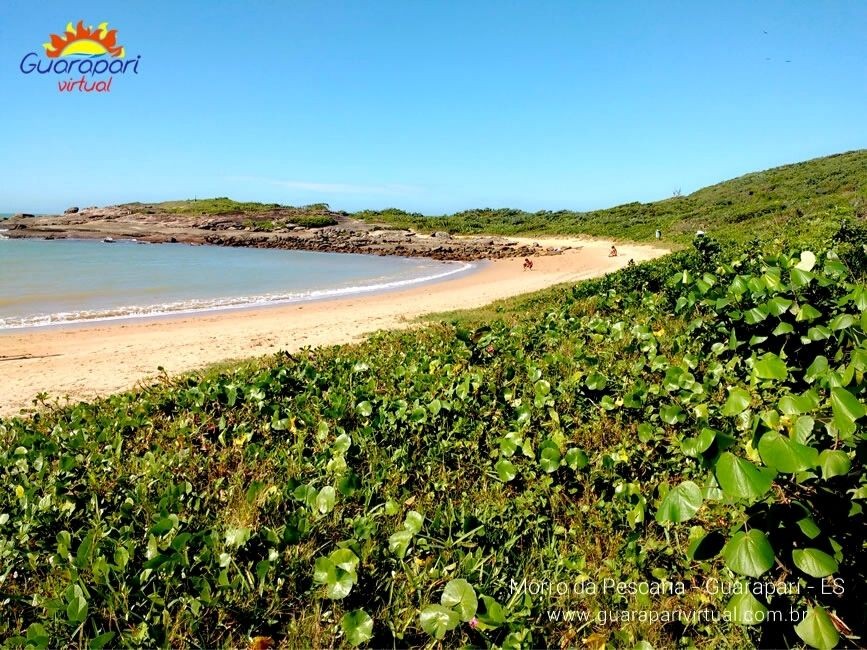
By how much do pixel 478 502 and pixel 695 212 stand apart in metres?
51.7

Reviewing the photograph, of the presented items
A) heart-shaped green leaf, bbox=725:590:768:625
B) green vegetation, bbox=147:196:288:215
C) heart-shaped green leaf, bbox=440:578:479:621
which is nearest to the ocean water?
heart-shaped green leaf, bbox=440:578:479:621

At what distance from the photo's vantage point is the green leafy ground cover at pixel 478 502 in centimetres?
222

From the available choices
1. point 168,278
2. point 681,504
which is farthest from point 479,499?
point 168,278

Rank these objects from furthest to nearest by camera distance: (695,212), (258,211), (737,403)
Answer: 1. (258,211)
2. (695,212)
3. (737,403)

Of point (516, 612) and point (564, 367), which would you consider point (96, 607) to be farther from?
point (564, 367)

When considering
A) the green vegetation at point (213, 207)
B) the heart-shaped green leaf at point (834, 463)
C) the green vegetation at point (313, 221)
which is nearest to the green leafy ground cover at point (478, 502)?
the heart-shaped green leaf at point (834, 463)

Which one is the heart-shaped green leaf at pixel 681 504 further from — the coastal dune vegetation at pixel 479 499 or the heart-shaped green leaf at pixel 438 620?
the heart-shaped green leaf at pixel 438 620

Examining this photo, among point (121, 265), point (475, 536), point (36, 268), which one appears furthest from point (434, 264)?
point (475, 536)

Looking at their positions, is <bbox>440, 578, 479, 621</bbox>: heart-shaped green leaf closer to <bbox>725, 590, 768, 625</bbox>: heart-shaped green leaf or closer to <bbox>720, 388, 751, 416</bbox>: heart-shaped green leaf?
<bbox>725, 590, 768, 625</bbox>: heart-shaped green leaf

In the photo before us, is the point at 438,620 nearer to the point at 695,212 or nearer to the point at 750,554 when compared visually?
the point at 750,554

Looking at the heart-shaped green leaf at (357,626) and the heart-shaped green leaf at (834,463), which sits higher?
the heart-shaped green leaf at (834,463)

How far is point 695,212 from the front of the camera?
47.4 metres

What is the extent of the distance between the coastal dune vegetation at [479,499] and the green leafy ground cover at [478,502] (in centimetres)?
2

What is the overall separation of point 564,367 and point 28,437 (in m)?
4.99
